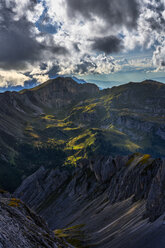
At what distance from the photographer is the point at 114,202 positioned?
4183 inches

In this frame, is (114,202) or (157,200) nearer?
(157,200)

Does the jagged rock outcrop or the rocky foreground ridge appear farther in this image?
the rocky foreground ridge

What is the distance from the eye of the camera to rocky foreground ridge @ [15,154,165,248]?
59.8 meters

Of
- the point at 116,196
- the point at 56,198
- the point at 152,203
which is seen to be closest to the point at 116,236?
the point at 152,203

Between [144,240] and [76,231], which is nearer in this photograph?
[144,240]

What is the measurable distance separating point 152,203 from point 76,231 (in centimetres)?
4786

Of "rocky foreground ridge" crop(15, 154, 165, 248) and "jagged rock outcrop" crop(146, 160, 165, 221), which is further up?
"jagged rock outcrop" crop(146, 160, 165, 221)

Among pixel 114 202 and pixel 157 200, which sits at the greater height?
pixel 157 200

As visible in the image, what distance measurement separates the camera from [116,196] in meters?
108

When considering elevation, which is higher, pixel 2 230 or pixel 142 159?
pixel 2 230

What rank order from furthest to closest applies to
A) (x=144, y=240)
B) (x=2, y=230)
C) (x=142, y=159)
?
(x=142, y=159), (x=144, y=240), (x=2, y=230)

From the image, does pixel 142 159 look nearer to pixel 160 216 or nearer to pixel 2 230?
pixel 160 216

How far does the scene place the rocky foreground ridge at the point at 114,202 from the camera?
196ft

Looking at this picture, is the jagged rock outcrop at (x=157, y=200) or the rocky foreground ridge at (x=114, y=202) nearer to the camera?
the jagged rock outcrop at (x=157, y=200)
